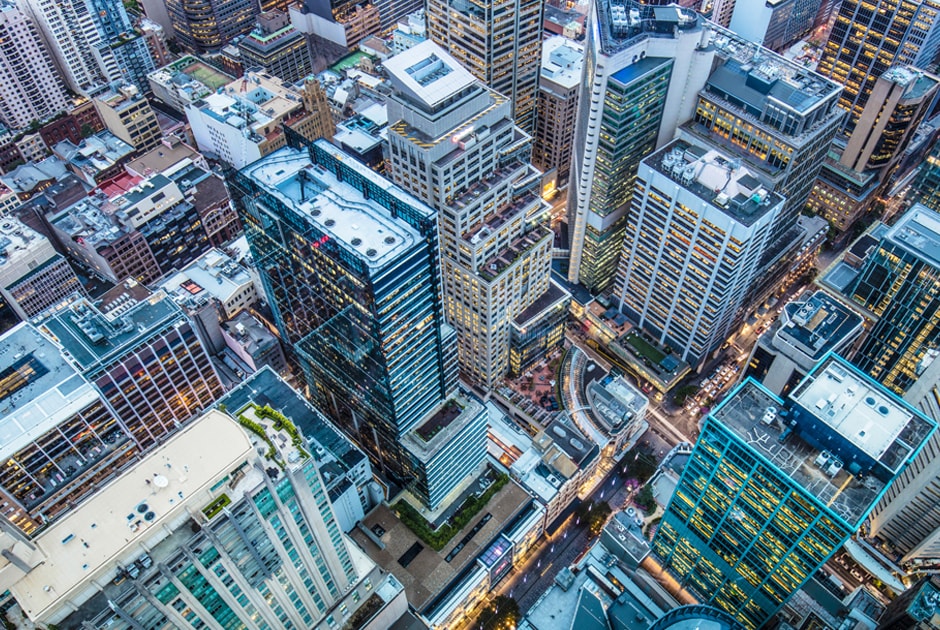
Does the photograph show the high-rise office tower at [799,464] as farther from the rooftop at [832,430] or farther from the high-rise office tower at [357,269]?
the high-rise office tower at [357,269]

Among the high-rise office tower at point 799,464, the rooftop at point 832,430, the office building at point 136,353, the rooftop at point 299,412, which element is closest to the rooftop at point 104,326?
the office building at point 136,353

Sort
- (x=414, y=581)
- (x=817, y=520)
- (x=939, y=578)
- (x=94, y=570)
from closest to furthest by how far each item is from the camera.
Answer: (x=94, y=570) < (x=817, y=520) < (x=939, y=578) < (x=414, y=581)

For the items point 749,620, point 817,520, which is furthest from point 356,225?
point 749,620

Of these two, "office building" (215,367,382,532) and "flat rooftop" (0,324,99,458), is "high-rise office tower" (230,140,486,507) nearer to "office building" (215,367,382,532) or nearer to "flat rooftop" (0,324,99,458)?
"office building" (215,367,382,532)

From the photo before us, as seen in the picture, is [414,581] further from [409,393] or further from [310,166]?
[310,166]

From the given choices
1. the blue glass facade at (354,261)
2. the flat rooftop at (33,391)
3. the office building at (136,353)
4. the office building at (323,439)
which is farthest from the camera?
the office building at (323,439)

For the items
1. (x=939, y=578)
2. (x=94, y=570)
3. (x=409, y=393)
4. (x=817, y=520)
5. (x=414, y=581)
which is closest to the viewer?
(x=94, y=570)
